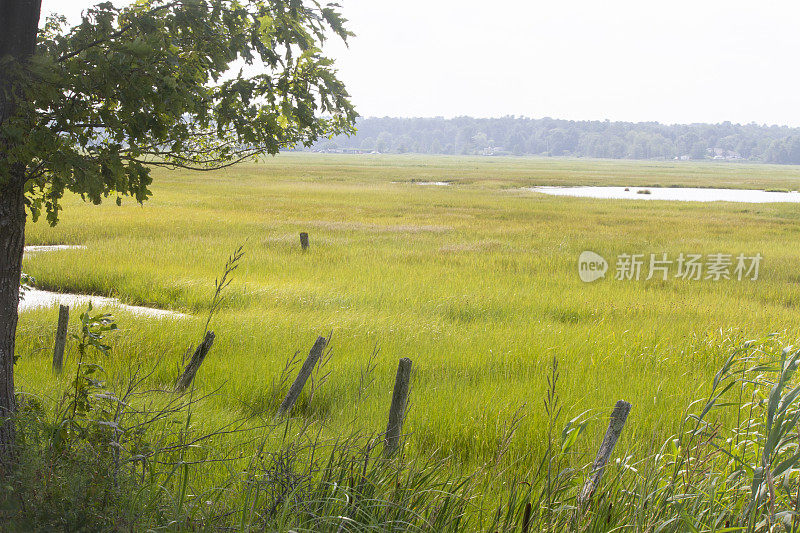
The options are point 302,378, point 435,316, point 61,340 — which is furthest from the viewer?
point 435,316

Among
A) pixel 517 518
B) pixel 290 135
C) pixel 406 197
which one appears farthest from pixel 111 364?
pixel 406 197

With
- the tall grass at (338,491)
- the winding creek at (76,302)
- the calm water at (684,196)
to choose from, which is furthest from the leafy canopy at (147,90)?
the calm water at (684,196)

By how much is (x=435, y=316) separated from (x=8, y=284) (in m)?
8.65

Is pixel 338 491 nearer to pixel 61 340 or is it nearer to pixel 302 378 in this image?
pixel 302 378

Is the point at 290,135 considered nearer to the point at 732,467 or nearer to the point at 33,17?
the point at 33,17

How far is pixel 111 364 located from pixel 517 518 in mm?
6364

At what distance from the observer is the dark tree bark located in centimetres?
397

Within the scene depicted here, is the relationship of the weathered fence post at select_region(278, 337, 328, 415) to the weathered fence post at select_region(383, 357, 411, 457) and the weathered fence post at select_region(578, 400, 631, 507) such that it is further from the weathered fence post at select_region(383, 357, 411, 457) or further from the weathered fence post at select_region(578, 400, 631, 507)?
the weathered fence post at select_region(578, 400, 631, 507)

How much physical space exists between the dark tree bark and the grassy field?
4.54 ft

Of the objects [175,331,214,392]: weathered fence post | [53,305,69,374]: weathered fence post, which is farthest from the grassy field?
[175,331,214,392]: weathered fence post

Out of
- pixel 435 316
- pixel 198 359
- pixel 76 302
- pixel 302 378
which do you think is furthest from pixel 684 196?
pixel 302 378

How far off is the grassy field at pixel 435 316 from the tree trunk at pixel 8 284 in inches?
52.9

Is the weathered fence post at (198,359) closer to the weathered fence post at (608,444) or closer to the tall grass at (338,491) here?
the tall grass at (338,491)

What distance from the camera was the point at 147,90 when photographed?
3.65 meters
